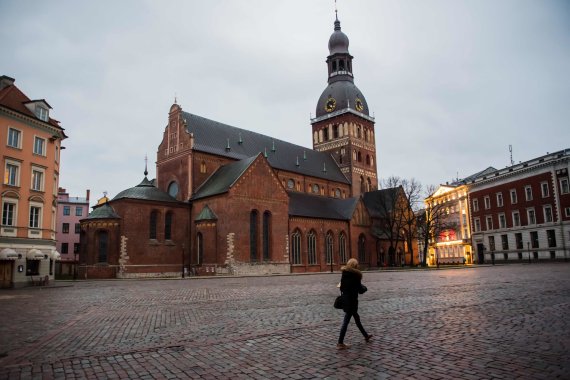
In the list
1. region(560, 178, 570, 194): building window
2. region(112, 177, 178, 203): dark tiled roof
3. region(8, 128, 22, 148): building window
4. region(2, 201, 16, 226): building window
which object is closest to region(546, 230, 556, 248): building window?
region(560, 178, 570, 194): building window

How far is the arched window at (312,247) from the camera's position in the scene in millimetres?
56241

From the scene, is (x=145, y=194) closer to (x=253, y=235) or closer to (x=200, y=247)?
(x=200, y=247)

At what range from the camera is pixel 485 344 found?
29.1ft

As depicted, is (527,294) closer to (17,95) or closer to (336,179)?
(17,95)

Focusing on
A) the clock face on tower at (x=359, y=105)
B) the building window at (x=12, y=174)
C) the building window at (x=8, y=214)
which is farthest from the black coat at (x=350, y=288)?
the clock face on tower at (x=359, y=105)

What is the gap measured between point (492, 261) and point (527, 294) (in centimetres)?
5444

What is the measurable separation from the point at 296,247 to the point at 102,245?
72.2 feet

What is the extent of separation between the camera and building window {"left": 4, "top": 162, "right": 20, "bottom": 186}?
31500 mm

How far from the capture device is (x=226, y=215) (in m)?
47.2

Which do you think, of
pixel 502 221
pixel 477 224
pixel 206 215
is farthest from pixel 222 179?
pixel 477 224

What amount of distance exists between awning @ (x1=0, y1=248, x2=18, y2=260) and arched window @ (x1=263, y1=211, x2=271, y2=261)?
25.6 metres

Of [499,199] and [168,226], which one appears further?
[499,199]

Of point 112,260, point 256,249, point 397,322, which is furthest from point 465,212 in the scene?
point 397,322

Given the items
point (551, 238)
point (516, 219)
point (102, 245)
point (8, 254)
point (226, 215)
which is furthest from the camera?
point (516, 219)
